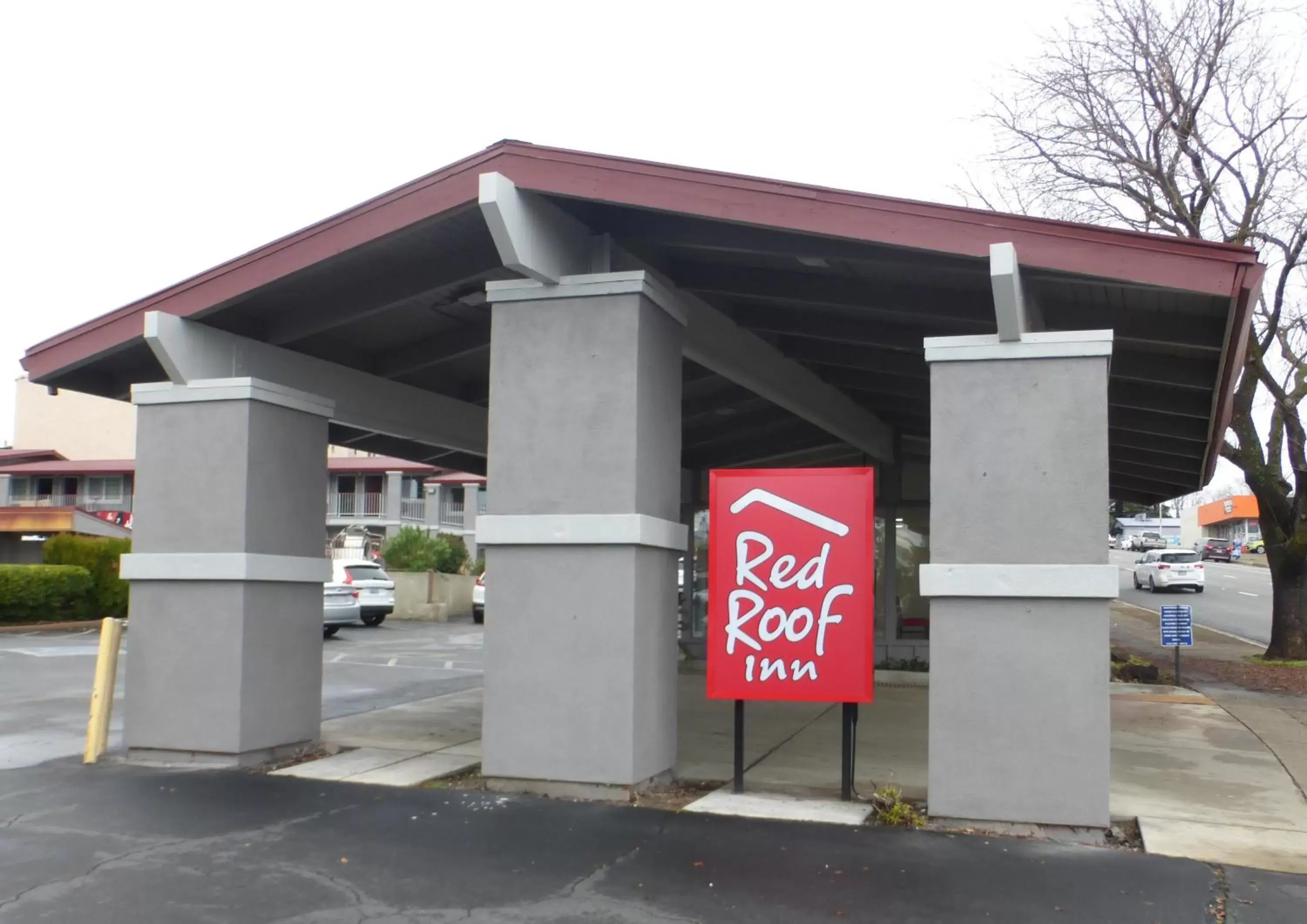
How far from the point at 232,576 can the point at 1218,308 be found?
7.18m

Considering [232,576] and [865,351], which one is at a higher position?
A: [865,351]

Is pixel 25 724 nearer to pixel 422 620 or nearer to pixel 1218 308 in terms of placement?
pixel 1218 308

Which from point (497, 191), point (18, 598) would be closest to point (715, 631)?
point (497, 191)

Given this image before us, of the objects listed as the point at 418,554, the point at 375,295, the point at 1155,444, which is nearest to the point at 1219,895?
the point at 375,295

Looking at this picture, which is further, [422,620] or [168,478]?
[422,620]

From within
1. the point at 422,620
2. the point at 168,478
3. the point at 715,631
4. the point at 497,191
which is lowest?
the point at 422,620

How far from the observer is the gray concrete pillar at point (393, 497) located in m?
45.2

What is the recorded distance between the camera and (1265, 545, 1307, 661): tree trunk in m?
19.5

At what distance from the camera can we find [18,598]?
25.5 m

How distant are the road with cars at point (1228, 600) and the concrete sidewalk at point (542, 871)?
69.0 ft

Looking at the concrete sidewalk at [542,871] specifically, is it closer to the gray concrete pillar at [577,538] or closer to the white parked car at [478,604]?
the gray concrete pillar at [577,538]

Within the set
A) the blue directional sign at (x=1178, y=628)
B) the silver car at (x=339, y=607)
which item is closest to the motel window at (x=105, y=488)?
the silver car at (x=339, y=607)

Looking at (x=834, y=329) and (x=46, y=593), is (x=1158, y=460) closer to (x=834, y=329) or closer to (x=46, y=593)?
(x=834, y=329)

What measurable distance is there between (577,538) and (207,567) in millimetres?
3098
